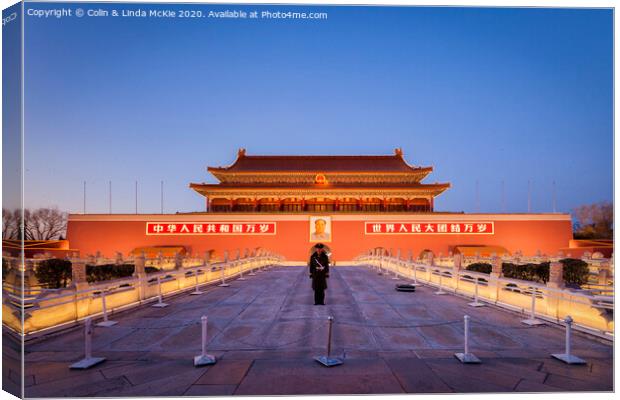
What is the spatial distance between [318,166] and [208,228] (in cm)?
1358

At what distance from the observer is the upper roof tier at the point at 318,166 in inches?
1682

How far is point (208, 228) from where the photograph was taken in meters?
36.3

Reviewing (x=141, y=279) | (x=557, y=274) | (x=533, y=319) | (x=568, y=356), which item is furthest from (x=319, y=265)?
(x=568, y=356)

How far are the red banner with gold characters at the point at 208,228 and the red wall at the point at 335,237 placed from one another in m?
0.34

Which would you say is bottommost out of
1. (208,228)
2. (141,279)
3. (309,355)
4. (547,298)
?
(309,355)

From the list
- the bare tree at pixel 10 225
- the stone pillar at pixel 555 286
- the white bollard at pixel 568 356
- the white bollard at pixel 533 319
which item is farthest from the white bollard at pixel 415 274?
the bare tree at pixel 10 225

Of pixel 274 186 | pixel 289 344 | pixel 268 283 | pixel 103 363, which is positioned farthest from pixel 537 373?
pixel 274 186

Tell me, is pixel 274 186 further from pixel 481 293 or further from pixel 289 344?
pixel 289 344

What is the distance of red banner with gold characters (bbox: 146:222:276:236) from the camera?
119ft

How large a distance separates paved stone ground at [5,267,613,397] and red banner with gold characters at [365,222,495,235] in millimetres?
25435

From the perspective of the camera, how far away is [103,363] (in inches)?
252

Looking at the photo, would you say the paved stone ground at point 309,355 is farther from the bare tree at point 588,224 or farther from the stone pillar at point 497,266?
the bare tree at point 588,224

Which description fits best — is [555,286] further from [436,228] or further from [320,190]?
[320,190]

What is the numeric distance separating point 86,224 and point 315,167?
20489 millimetres
